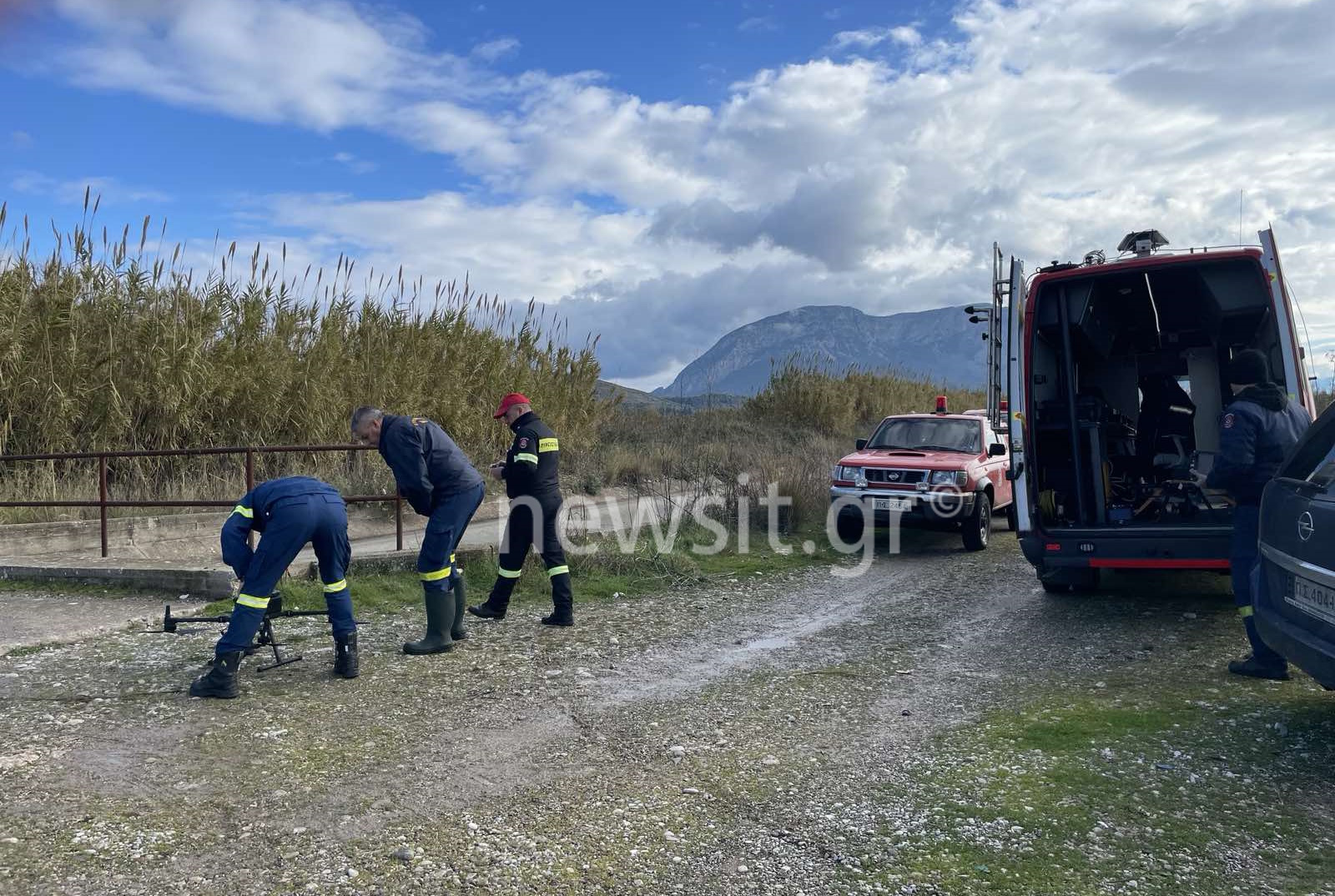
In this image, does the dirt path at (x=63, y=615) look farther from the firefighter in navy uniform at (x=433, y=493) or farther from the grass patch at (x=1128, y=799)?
the grass patch at (x=1128, y=799)

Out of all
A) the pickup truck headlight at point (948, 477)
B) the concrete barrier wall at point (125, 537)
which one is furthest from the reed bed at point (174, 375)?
the pickup truck headlight at point (948, 477)

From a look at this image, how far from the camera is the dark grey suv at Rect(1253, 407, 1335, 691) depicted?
14.8 ft

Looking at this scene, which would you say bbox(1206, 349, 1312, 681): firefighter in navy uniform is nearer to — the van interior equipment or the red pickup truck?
the van interior equipment

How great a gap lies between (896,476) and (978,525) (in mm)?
1150

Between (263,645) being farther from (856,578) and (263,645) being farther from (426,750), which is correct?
(856,578)

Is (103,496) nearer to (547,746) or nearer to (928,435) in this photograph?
(547,746)

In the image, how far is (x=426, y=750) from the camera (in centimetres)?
507

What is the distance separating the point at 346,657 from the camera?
6438 millimetres

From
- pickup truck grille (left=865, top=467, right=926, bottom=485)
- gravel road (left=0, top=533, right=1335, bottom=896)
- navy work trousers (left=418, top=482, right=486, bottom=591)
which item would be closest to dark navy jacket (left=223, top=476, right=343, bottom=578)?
gravel road (left=0, top=533, right=1335, bottom=896)

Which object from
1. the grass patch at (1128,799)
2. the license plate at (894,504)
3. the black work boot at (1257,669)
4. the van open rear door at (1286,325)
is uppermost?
the van open rear door at (1286,325)

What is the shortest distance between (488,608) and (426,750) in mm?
3195

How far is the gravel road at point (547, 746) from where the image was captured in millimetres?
3760

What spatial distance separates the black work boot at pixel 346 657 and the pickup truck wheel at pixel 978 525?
765cm

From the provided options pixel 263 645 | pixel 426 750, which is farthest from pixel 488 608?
pixel 426 750
